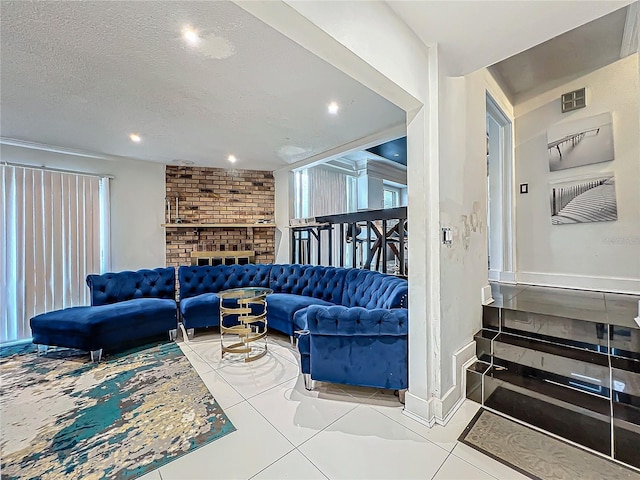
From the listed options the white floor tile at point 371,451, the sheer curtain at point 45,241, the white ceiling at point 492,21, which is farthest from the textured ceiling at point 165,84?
the white floor tile at point 371,451

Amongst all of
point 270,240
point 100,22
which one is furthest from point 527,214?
point 100,22

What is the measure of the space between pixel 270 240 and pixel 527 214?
14.0 ft

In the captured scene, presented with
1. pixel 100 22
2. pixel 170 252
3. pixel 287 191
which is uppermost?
pixel 100 22

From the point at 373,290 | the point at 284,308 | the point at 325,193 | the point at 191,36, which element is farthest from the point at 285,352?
the point at 325,193

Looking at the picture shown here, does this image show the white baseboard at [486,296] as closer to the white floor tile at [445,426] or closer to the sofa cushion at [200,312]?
the white floor tile at [445,426]

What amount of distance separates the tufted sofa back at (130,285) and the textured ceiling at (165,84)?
193cm

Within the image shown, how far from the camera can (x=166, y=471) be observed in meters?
1.50

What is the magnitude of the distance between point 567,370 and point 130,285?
5075mm

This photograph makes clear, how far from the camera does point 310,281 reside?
13.3ft

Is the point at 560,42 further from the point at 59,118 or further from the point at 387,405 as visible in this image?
the point at 59,118

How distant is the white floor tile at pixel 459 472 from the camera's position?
1413 millimetres

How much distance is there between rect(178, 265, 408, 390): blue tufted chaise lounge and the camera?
2.06 meters

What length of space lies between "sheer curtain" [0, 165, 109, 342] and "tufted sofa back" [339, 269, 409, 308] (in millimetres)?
4023

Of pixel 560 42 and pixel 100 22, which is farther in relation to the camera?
pixel 560 42
